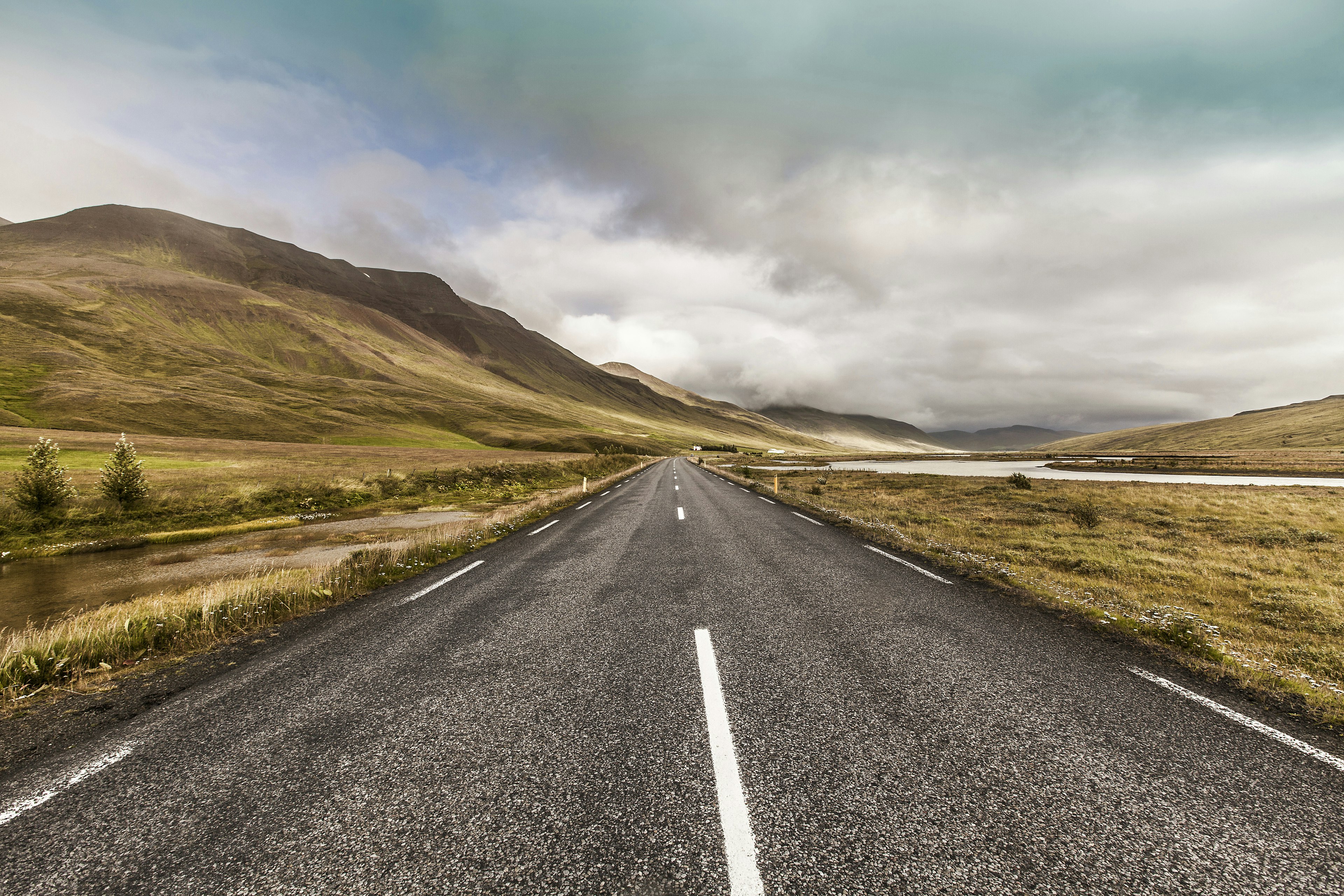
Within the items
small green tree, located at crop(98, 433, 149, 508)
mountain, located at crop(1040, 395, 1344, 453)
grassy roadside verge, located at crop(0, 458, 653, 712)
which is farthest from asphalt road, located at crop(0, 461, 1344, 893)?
mountain, located at crop(1040, 395, 1344, 453)

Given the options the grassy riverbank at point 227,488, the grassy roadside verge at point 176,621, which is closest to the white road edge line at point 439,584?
the grassy roadside verge at point 176,621

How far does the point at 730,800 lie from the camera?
122 inches

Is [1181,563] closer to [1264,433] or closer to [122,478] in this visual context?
[122,478]

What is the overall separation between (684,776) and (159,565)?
759 inches

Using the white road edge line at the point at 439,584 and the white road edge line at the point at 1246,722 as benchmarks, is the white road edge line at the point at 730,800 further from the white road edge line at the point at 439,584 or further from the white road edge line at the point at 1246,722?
the white road edge line at the point at 439,584

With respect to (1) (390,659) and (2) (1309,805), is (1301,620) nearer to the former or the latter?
(2) (1309,805)

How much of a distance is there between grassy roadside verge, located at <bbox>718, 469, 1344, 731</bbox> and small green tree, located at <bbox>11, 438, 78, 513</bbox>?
31.1 m

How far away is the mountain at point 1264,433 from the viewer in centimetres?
12562

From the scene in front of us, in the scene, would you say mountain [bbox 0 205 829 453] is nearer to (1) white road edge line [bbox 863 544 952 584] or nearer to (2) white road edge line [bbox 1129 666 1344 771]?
(1) white road edge line [bbox 863 544 952 584]

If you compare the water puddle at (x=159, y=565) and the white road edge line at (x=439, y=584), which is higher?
the white road edge line at (x=439, y=584)

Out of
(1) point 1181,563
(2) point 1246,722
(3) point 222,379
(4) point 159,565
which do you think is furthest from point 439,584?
(3) point 222,379

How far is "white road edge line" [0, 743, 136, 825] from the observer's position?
3.12m

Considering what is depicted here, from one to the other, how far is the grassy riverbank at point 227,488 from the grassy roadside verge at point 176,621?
13283mm

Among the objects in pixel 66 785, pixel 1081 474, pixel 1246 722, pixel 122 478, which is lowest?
pixel 66 785
